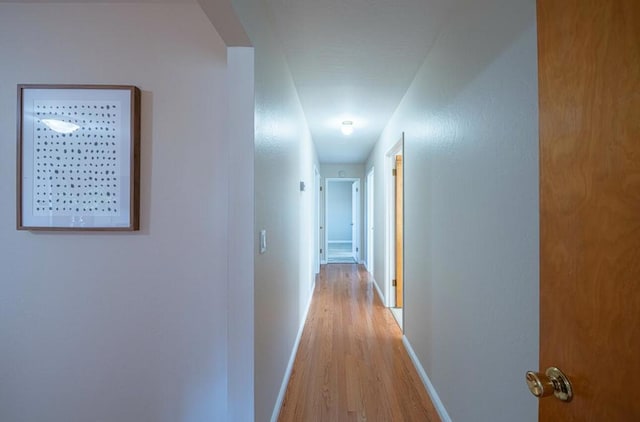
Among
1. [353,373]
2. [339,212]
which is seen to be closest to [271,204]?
[353,373]

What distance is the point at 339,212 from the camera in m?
10.1

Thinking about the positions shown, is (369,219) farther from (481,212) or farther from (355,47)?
(481,212)

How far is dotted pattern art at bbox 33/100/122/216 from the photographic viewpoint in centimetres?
134

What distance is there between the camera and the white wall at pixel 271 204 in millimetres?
1322

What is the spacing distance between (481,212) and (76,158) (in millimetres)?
1979

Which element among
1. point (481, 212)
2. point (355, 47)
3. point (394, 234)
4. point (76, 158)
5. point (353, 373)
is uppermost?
point (355, 47)

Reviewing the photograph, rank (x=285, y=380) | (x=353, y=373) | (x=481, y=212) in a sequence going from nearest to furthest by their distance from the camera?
(x=481, y=212), (x=285, y=380), (x=353, y=373)

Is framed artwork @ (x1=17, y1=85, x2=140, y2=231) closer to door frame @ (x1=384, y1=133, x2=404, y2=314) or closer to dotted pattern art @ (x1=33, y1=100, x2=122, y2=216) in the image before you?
dotted pattern art @ (x1=33, y1=100, x2=122, y2=216)

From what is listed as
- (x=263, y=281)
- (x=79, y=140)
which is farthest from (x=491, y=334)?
(x=79, y=140)

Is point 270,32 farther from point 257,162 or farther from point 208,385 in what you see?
point 208,385

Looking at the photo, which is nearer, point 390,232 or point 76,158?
point 76,158

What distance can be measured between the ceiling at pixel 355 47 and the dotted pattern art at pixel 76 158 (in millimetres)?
1080

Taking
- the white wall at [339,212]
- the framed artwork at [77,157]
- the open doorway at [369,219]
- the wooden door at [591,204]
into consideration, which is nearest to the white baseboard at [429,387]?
the wooden door at [591,204]

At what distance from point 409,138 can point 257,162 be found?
1743 millimetres
